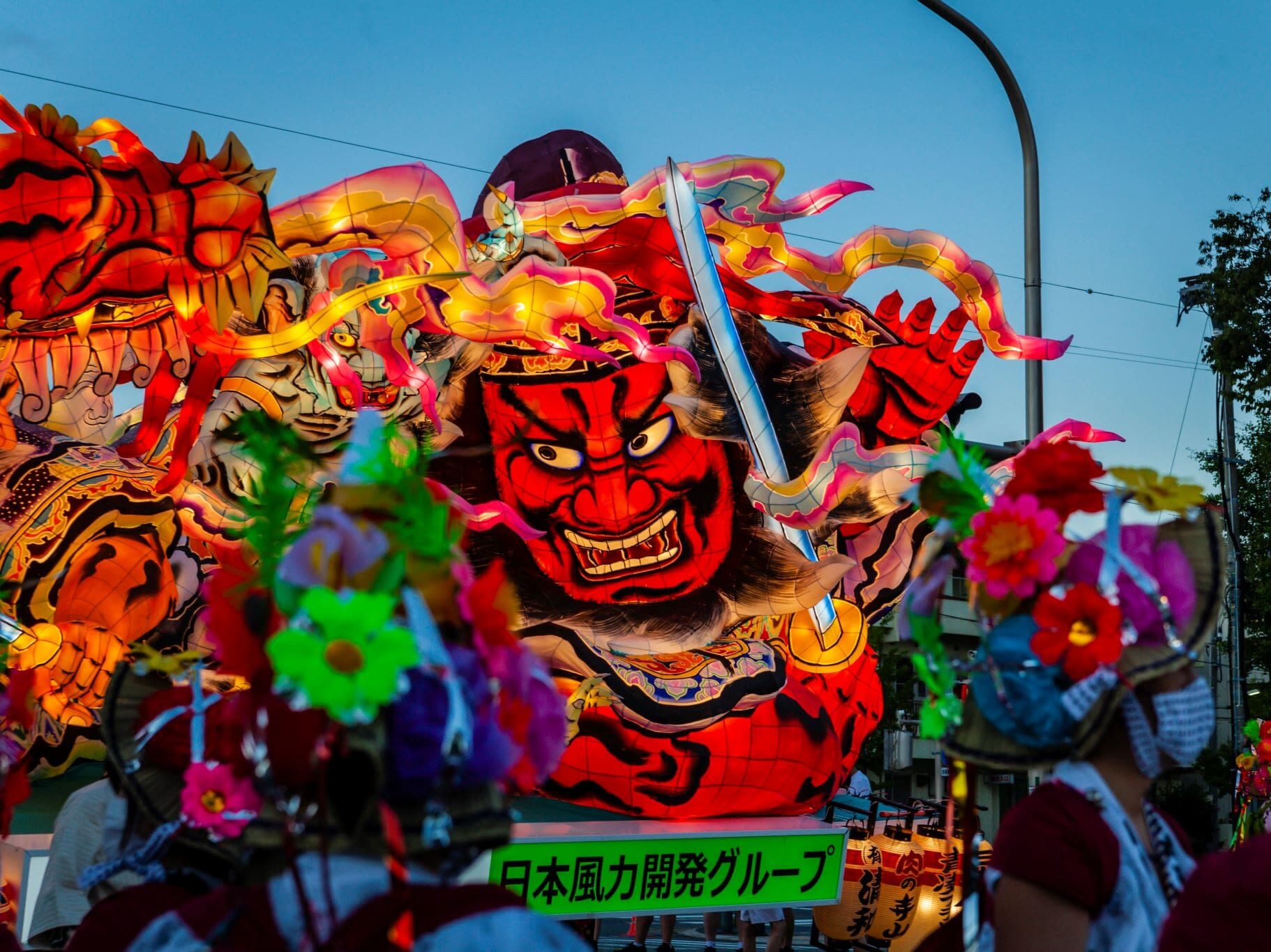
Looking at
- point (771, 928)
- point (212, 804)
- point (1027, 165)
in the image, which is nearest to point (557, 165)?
point (1027, 165)

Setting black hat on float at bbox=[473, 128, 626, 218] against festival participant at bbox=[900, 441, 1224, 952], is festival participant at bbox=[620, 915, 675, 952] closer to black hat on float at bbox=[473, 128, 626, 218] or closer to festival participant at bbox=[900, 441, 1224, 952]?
black hat on float at bbox=[473, 128, 626, 218]

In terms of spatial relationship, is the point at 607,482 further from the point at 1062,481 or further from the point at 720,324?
the point at 1062,481

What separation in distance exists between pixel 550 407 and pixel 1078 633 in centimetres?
575

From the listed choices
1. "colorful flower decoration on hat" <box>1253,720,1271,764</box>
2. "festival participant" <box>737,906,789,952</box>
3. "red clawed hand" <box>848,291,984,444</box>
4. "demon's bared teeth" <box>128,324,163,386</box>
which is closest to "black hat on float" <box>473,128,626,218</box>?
"red clawed hand" <box>848,291,984,444</box>

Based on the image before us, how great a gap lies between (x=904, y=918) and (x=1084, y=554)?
275 inches

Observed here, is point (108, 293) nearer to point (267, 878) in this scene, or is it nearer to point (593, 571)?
point (593, 571)

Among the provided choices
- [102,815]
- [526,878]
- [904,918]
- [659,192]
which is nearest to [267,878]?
[102,815]

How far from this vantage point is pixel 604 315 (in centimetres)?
685

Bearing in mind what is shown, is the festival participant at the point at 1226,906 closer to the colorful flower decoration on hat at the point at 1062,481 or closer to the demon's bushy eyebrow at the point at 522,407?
the colorful flower decoration on hat at the point at 1062,481

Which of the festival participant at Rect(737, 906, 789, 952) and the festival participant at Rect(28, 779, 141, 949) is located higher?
the festival participant at Rect(28, 779, 141, 949)

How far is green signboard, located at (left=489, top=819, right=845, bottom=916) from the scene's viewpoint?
6000 mm

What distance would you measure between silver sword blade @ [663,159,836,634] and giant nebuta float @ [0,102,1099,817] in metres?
0.02

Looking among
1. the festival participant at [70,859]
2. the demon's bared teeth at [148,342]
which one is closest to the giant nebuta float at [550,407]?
the demon's bared teeth at [148,342]

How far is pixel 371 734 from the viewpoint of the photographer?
1.79 meters
